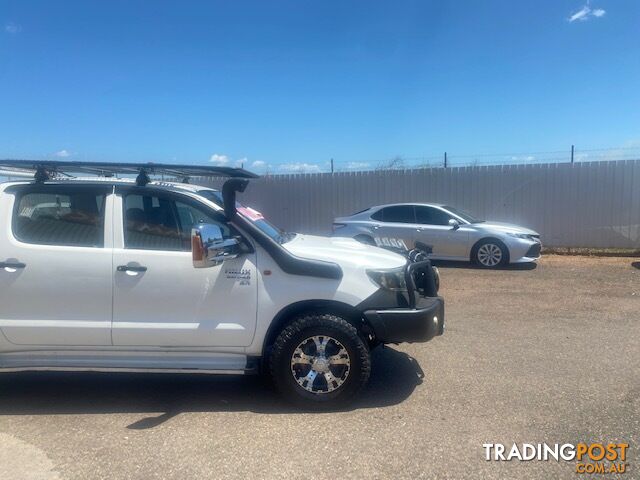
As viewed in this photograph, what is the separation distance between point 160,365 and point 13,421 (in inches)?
46.8

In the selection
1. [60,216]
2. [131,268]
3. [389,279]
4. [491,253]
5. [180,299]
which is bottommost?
[491,253]

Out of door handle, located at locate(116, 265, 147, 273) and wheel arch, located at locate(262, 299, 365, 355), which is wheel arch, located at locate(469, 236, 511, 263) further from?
door handle, located at locate(116, 265, 147, 273)

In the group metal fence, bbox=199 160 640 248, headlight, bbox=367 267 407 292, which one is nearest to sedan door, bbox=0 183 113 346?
headlight, bbox=367 267 407 292

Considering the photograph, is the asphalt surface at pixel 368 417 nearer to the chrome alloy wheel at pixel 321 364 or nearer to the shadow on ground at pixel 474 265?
the chrome alloy wheel at pixel 321 364

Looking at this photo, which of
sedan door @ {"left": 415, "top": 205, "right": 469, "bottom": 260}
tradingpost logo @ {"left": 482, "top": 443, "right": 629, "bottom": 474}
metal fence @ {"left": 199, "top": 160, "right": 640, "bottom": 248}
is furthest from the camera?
metal fence @ {"left": 199, "top": 160, "right": 640, "bottom": 248}

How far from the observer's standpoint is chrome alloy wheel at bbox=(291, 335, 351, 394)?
432 cm

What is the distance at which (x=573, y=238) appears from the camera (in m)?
14.1

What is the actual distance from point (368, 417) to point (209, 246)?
179cm

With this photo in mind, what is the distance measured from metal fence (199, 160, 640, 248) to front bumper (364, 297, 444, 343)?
36.3ft

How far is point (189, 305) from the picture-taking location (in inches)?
169

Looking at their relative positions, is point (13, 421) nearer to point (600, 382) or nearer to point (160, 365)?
point (160, 365)

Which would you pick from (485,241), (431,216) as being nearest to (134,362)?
(485,241)

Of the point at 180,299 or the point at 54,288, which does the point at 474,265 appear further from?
the point at 54,288

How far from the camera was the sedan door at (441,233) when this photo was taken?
1163cm
